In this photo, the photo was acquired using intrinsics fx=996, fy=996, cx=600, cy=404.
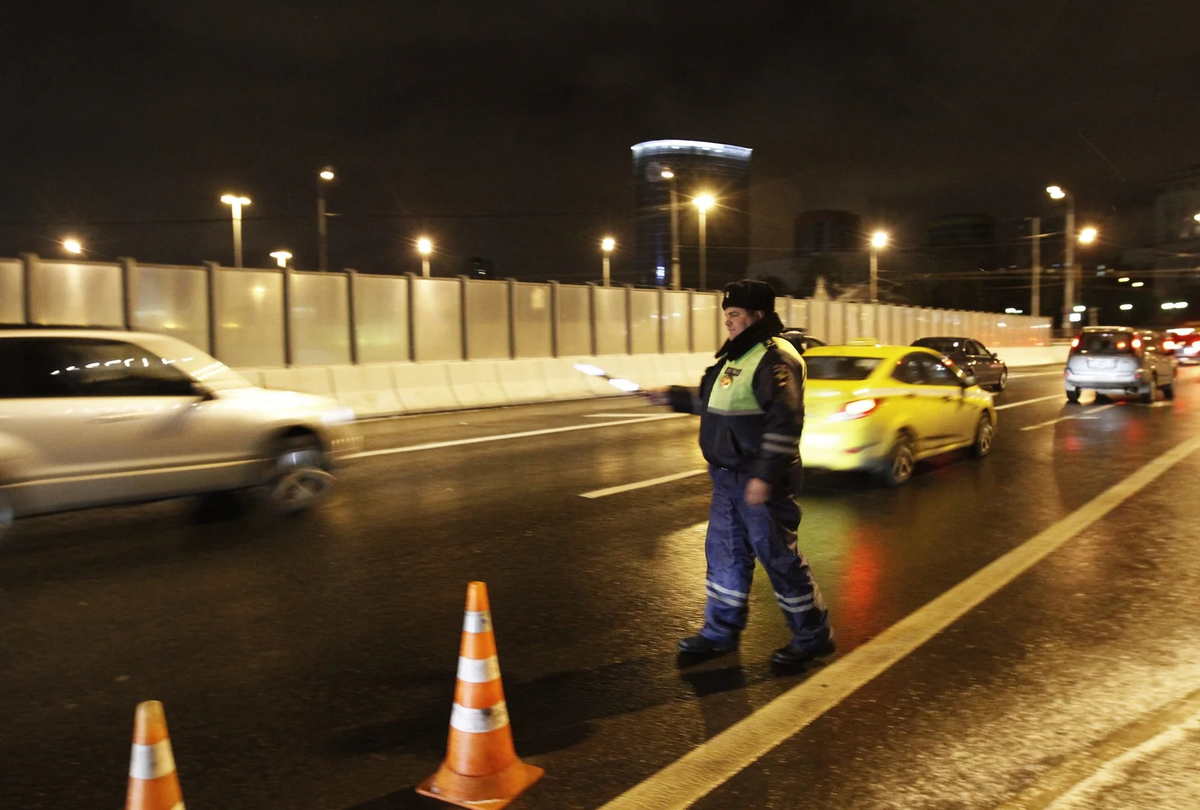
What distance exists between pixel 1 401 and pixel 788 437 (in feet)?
18.9

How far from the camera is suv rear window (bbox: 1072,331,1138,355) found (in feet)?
67.8

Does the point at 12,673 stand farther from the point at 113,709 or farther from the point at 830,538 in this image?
the point at 830,538

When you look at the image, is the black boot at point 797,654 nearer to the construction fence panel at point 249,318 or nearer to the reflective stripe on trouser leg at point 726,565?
the reflective stripe on trouser leg at point 726,565

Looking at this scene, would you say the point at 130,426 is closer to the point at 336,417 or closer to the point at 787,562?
the point at 336,417

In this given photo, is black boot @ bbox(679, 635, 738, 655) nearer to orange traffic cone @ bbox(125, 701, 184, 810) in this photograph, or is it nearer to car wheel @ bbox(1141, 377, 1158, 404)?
orange traffic cone @ bbox(125, 701, 184, 810)

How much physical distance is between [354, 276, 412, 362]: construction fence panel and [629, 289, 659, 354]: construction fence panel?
781cm

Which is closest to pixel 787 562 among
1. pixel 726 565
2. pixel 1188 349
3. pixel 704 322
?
pixel 726 565

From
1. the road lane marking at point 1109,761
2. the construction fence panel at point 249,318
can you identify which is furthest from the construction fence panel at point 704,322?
the road lane marking at point 1109,761

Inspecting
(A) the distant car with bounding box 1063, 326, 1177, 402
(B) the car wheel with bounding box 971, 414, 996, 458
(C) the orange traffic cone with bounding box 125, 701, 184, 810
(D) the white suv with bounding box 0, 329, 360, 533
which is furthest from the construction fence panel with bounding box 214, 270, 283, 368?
(A) the distant car with bounding box 1063, 326, 1177, 402

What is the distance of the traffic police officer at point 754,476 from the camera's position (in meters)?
4.74

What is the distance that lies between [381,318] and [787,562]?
17145mm

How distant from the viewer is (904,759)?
3.91 meters

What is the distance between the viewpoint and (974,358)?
26047 millimetres

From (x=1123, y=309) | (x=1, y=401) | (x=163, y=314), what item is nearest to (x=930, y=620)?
(x=1, y=401)
